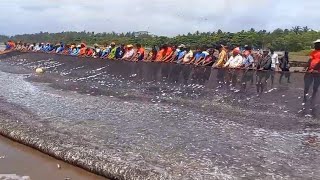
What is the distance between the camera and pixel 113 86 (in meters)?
16.1

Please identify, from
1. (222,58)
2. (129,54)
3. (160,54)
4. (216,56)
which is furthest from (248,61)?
(129,54)

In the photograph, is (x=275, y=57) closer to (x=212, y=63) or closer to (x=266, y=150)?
(x=212, y=63)

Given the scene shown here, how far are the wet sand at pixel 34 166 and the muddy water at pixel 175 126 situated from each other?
15 centimetres

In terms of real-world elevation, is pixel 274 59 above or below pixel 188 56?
above

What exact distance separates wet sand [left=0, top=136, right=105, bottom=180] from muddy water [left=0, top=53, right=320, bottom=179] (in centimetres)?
15

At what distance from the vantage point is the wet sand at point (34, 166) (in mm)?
6141

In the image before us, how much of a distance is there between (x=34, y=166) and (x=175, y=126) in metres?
3.36

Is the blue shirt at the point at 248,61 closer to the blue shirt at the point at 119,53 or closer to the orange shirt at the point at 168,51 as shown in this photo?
the orange shirt at the point at 168,51

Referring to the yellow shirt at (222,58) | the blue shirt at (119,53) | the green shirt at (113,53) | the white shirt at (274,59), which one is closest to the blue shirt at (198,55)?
the yellow shirt at (222,58)

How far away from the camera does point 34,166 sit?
657 cm

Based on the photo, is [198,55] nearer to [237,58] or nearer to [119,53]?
[237,58]

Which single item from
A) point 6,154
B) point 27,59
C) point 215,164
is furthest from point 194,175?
point 27,59

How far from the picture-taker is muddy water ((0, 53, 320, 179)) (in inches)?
245

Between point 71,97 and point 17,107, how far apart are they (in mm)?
2461
